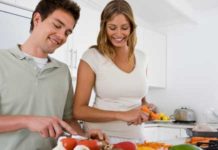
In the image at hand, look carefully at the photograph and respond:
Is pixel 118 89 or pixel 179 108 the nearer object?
pixel 118 89

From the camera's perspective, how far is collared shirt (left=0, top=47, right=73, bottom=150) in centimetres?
101

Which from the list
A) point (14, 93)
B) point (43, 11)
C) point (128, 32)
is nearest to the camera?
point (14, 93)

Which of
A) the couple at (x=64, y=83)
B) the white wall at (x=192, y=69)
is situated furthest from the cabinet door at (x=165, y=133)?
the couple at (x=64, y=83)

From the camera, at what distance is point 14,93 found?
1021 mm

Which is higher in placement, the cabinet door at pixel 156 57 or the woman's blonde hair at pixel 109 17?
the cabinet door at pixel 156 57

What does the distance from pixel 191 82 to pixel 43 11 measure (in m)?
3.16

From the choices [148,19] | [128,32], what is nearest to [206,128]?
[128,32]

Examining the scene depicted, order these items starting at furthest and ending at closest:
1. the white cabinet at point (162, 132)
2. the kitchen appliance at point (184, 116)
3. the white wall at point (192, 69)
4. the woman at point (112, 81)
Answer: the white wall at point (192, 69), the kitchen appliance at point (184, 116), the white cabinet at point (162, 132), the woman at point (112, 81)

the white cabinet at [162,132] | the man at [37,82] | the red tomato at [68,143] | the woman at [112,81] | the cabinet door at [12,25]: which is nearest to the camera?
the red tomato at [68,143]

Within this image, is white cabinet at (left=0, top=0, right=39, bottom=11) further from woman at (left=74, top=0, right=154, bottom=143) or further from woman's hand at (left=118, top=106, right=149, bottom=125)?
woman's hand at (left=118, top=106, right=149, bottom=125)

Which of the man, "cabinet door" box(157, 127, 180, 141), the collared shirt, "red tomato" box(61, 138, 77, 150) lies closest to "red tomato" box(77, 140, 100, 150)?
"red tomato" box(61, 138, 77, 150)

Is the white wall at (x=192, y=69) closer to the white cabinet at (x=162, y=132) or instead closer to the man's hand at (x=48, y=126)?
the white cabinet at (x=162, y=132)

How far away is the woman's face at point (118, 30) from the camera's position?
4.49 feet

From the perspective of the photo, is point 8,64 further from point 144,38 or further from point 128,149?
point 144,38
